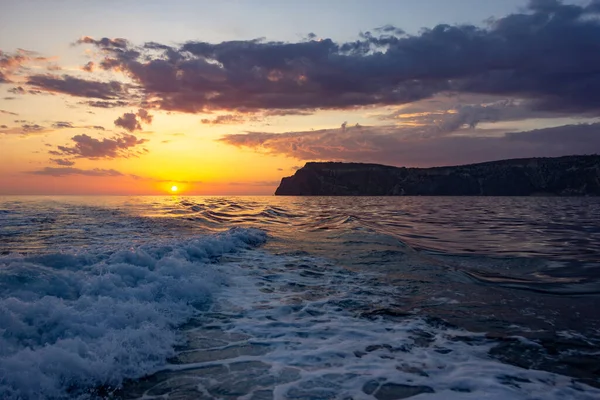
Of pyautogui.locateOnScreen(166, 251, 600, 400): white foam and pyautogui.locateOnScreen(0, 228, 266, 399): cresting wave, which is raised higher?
pyautogui.locateOnScreen(0, 228, 266, 399): cresting wave

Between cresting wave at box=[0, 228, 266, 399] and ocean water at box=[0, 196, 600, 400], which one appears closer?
cresting wave at box=[0, 228, 266, 399]

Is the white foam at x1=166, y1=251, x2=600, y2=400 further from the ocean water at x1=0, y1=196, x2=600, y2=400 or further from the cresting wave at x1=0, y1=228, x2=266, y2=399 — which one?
the cresting wave at x1=0, y1=228, x2=266, y2=399

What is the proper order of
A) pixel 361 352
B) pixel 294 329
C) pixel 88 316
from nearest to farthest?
pixel 361 352 → pixel 88 316 → pixel 294 329

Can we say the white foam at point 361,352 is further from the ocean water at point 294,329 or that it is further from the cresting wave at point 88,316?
the cresting wave at point 88,316

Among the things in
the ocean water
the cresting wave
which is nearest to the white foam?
the ocean water

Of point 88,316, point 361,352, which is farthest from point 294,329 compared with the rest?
point 88,316

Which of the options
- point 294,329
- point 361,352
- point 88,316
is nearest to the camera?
point 361,352

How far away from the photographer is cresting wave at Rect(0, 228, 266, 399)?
477cm

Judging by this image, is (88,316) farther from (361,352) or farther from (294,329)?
(361,352)

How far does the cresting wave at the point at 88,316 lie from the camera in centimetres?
477

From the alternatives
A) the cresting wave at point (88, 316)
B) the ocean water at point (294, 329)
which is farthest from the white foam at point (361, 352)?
the cresting wave at point (88, 316)

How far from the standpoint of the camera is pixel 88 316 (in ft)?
21.1

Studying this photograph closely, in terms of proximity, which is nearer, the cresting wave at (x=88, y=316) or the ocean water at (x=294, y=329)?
the cresting wave at (x=88, y=316)

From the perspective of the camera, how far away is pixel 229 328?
24.0ft
